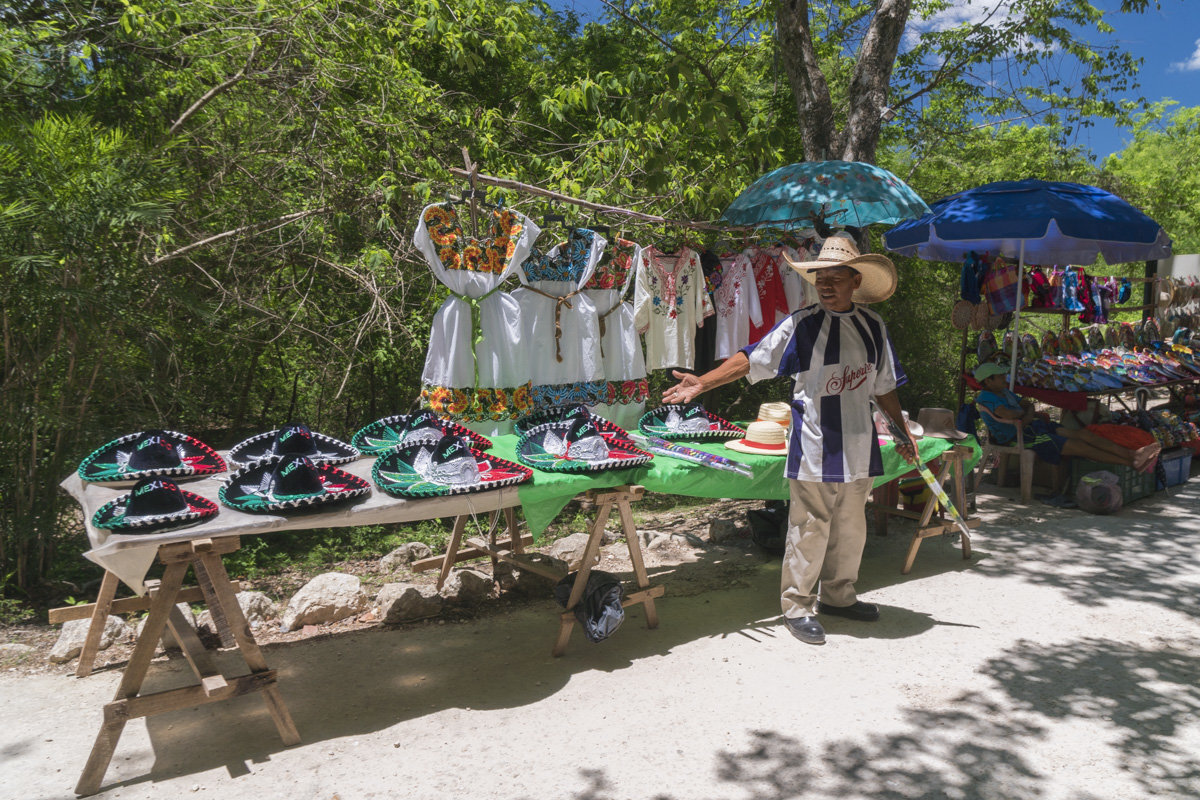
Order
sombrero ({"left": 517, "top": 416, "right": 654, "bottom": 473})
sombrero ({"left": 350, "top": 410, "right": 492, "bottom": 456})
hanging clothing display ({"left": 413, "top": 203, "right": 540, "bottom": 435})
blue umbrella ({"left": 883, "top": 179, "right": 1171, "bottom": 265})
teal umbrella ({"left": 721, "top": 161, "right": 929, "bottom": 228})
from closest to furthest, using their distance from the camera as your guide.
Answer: sombrero ({"left": 517, "top": 416, "right": 654, "bottom": 473}) < sombrero ({"left": 350, "top": 410, "right": 492, "bottom": 456}) < hanging clothing display ({"left": 413, "top": 203, "right": 540, "bottom": 435}) < teal umbrella ({"left": 721, "top": 161, "right": 929, "bottom": 228}) < blue umbrella ({"left": 883, "top": 179, "right": 1171, "bottom": 265})

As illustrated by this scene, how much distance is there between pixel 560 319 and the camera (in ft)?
17.1

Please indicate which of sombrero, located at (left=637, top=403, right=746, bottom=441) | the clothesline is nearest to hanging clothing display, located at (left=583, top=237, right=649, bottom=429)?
the clothesline

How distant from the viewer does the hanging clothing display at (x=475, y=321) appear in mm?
4676

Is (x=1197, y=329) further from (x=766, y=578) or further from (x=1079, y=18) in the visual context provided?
(x=766, y=578)

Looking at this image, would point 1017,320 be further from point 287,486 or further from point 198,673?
point 198,673

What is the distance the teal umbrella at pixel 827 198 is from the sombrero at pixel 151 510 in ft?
13.0

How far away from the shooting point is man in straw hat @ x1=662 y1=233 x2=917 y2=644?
4113mm

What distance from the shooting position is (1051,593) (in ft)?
15.9

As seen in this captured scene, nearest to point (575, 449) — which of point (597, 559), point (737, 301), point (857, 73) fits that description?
point (597, 559)

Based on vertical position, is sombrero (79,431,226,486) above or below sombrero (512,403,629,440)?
below

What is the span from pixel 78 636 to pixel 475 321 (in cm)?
260

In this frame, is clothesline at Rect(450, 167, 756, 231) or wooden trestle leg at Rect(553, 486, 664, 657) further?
clothesline at Rect(450, 167, 756, 231)

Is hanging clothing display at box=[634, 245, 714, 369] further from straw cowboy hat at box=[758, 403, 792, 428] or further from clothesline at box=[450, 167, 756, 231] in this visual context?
straw cowboy hat at box=[758, 403, 792, 428]

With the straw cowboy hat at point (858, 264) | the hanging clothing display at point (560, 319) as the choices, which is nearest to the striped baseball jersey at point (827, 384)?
the straw cowboy hat at point (858, 264)
